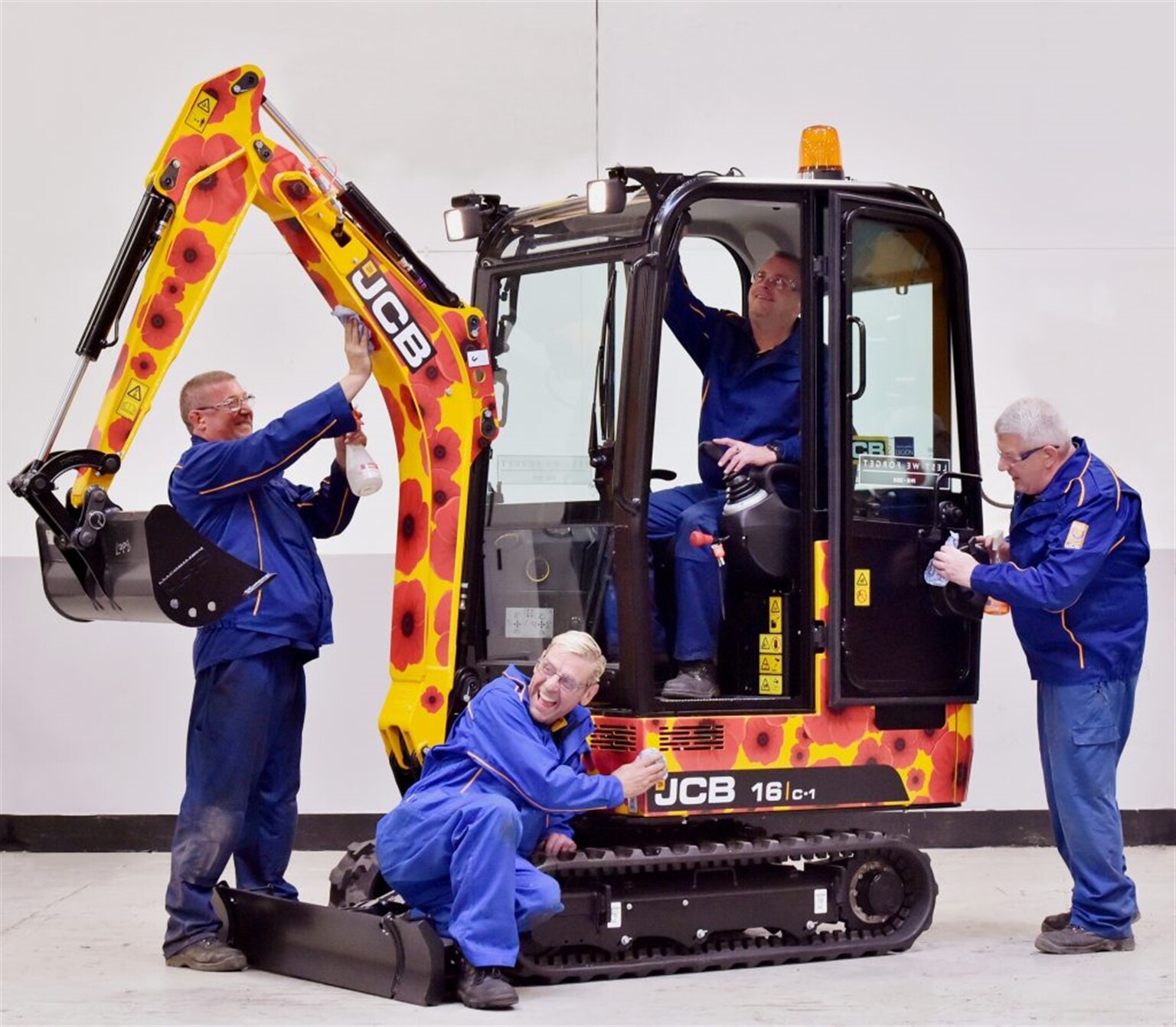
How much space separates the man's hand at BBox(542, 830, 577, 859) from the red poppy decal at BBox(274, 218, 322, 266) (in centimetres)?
206

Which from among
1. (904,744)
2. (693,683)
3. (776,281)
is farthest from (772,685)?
(776,281)

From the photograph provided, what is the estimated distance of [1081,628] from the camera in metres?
6.68

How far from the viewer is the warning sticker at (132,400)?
6.05 meters

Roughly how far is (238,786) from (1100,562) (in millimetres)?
3002

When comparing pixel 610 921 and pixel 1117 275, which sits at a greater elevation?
pixel 1117 275

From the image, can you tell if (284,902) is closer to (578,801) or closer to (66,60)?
(578,801)

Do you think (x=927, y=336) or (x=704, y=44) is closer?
(x=927, y=336)

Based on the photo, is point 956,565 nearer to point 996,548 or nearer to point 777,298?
point 996,548

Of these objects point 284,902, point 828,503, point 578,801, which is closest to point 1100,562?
point 828,503

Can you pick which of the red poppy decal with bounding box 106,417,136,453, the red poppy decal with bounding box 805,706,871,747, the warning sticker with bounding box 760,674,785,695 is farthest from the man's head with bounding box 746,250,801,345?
the red poppy decal with bounding box 106,417,136,453

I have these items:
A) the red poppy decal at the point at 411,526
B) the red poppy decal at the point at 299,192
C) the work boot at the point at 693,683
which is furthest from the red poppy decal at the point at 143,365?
the work boot at the point at 693,683

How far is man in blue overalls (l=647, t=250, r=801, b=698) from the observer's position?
21.3 feet

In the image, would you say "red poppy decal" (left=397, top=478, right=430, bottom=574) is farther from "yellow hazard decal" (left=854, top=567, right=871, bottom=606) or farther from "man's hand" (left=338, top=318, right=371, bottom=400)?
"yellow hazard decal" (left=854, top=567, right=871, bottom=606)

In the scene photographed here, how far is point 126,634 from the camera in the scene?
949 centimetres
